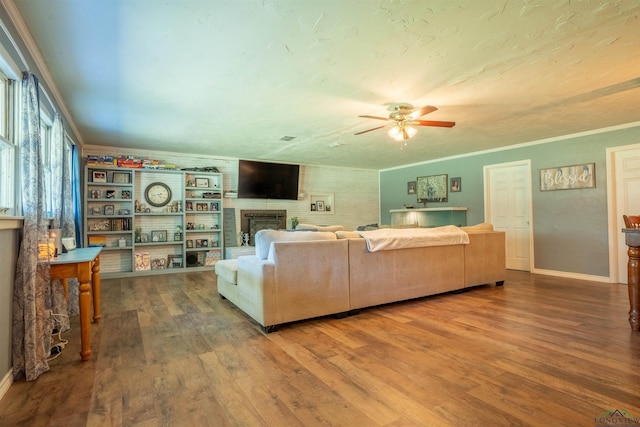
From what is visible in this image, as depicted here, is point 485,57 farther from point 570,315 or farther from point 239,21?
point 570,315

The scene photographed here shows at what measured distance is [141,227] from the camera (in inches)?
239

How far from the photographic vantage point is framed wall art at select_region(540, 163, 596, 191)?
16.1 feet

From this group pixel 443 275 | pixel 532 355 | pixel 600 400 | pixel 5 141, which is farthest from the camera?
pixel 443 275

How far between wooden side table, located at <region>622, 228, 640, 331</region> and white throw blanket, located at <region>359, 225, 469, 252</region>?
161 centimetres

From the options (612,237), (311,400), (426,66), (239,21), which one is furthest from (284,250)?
(612,237)

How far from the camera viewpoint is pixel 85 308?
233 cm

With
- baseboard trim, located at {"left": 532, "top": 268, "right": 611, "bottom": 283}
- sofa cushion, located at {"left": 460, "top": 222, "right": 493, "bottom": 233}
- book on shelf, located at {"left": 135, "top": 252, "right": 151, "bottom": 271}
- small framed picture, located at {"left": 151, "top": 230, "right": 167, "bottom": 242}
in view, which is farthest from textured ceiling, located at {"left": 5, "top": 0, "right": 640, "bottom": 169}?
book on shelf, located at {"left": 135, "top": 252, "right": 151, "bottom": 271}

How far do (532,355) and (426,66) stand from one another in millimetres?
2403

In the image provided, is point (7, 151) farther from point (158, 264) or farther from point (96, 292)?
point (158, 264)

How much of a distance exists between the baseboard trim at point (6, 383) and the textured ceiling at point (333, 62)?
2216 mm

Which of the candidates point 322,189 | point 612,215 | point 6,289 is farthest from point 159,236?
point 612,215

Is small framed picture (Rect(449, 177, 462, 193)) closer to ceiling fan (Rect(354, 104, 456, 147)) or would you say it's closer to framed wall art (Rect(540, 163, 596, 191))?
framed wall art (Rect(540, 163, 596, 191))

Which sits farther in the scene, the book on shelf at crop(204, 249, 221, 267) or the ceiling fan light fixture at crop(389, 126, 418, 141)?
the book on shelf at crop(204, 249, 221, 267)

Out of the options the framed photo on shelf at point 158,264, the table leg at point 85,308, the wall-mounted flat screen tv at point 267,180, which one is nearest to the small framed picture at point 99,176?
the framed photo on shelf at point 158,264
